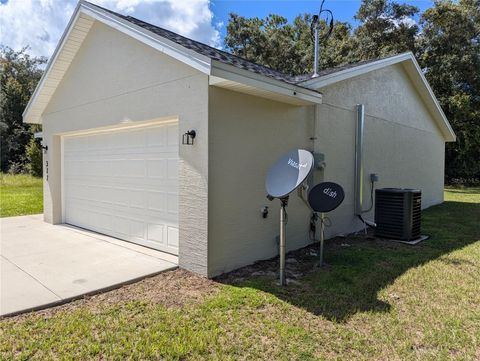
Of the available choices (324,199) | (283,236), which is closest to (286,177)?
(283,236)

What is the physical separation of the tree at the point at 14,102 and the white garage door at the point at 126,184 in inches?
A: 833

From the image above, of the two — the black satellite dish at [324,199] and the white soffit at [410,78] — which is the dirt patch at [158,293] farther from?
the white soffit at [410,78]

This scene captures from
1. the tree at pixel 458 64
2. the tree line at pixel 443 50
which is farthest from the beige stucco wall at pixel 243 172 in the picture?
the tree at pixel 458 64

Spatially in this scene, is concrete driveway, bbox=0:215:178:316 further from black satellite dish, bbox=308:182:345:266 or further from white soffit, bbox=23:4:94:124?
white soffit, bbox=23:4:94:124

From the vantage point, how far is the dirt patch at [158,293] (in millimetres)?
3930

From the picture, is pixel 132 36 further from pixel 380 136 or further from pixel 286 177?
pixel 380 136

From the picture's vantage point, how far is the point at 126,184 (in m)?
6.82

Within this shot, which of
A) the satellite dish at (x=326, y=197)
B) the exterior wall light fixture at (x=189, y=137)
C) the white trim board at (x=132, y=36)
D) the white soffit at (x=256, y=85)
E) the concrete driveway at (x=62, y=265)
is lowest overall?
the concrete driveway at (x=62, y=265)

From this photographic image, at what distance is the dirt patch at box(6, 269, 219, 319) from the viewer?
393 centimetres

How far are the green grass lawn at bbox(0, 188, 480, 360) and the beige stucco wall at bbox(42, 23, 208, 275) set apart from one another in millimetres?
968

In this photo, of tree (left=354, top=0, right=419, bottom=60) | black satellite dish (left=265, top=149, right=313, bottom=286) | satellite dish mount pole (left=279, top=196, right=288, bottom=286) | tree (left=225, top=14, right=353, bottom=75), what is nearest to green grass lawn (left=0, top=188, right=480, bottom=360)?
satellite dish mount pole (left=279, top=196, right=288, bottom=286)

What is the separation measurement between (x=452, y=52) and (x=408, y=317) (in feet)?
75.9

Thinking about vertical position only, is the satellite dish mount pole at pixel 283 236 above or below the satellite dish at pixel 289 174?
below

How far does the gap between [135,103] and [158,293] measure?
348 centimetres
